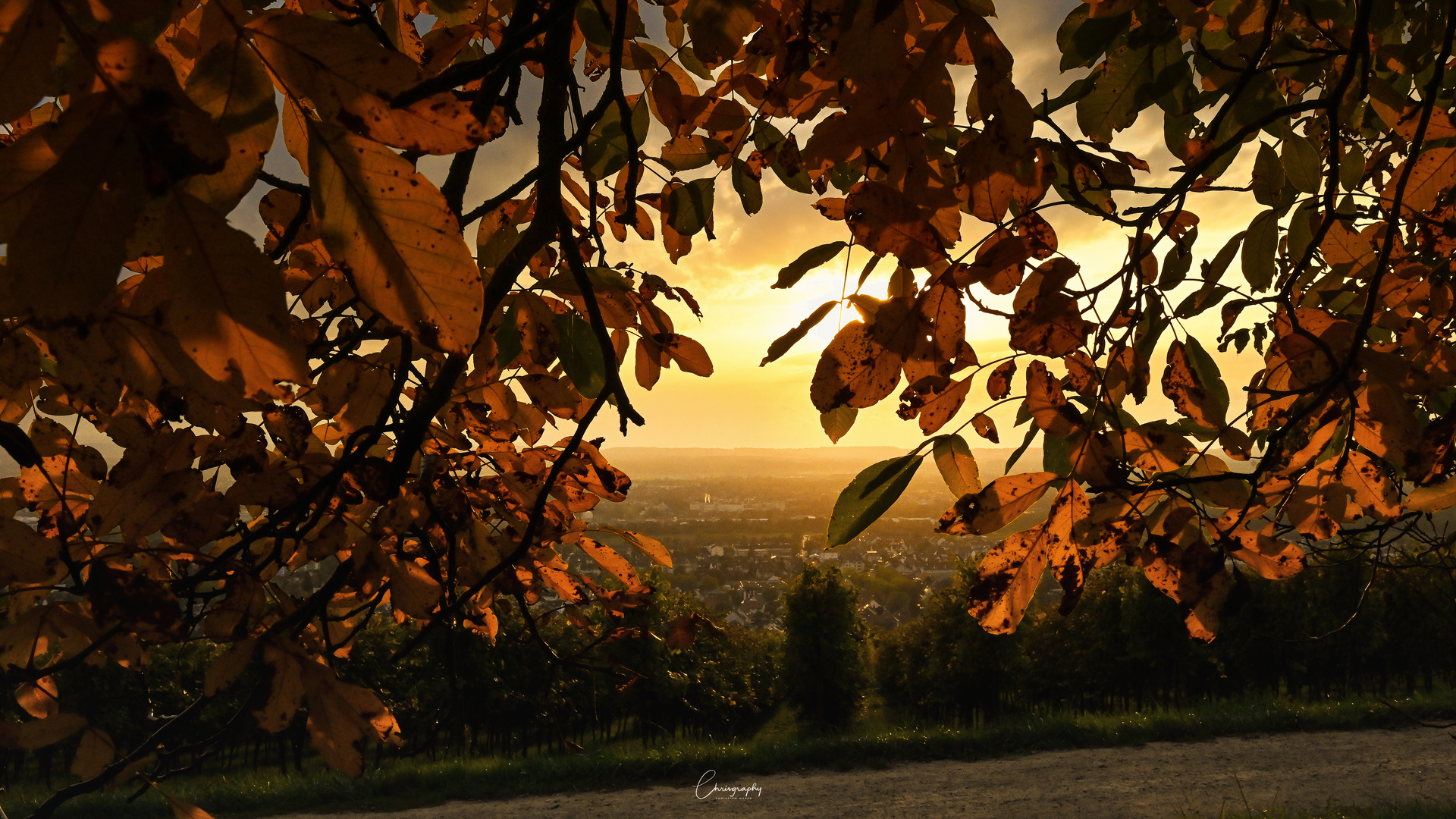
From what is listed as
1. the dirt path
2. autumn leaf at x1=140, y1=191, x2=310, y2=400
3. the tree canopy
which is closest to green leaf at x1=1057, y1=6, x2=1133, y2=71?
the tree canopy

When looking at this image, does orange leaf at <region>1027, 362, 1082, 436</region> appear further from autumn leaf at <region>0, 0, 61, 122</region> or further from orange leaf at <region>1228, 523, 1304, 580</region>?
autumn leaf at <region>0, 0, 61, 122</region>

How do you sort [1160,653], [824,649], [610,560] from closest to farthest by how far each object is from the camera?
[610,560]
[1160,653]
[824,649]

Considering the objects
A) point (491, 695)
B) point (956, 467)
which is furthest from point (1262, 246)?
point (491, 695)

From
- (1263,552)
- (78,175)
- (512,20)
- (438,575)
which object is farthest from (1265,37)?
(438,575)

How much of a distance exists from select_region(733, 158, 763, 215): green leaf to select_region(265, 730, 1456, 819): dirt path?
469 inches

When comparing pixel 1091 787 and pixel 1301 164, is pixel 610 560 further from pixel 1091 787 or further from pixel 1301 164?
pixel 1091 787

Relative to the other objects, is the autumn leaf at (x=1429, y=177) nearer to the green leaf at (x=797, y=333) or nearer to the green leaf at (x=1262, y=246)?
the green leaf at (x=1262, y=246)

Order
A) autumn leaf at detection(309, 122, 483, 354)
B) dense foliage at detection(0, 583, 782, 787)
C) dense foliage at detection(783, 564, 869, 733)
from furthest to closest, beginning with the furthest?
dense foliage at detection(783, 564, 869, 733)
dense foliage at detection(0, 583, 782, 787)
autumn leaf at detection(309, 122, 483, 354)

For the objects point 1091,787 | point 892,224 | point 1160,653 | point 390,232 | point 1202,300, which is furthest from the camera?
point 1160,653

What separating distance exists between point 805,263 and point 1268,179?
47.4 inches

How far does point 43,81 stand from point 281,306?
0.17m
